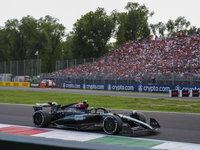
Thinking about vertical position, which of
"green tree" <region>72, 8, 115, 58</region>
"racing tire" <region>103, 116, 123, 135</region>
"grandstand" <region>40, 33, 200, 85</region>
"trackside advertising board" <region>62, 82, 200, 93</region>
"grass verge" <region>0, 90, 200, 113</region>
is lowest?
"grass verge" <region>0, 90, 200, 113</region>

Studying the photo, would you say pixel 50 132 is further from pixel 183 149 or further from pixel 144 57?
pixel 144 57

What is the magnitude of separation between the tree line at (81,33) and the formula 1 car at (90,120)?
44.4 m

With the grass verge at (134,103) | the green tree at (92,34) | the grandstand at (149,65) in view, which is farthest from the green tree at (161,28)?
the grass verge at (134,103)

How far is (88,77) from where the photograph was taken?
1417 inches

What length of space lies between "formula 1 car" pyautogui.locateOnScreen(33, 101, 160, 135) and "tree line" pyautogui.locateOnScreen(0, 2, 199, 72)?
44.4m

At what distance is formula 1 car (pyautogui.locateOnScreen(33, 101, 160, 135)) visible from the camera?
6793mm

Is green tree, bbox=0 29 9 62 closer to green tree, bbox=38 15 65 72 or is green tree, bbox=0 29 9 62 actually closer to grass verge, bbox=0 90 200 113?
green tree, bbox=38 15 65 72

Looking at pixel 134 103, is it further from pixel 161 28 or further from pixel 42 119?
pixel 161 28

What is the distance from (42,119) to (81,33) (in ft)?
175

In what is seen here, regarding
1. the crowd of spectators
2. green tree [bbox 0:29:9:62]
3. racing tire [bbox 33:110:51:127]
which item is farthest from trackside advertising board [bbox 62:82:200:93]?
green tree [bbox 0:29:9:62]

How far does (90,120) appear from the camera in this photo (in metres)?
7.34

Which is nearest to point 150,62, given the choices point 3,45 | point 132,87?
point 132,87

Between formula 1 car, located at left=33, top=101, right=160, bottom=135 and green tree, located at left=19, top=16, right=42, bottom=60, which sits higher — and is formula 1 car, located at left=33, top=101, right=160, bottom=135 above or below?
below

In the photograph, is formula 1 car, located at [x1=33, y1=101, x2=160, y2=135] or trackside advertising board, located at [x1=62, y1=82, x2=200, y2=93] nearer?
formula 1 car, located at [x1=33, y1=101, x2=160, y2=135]
